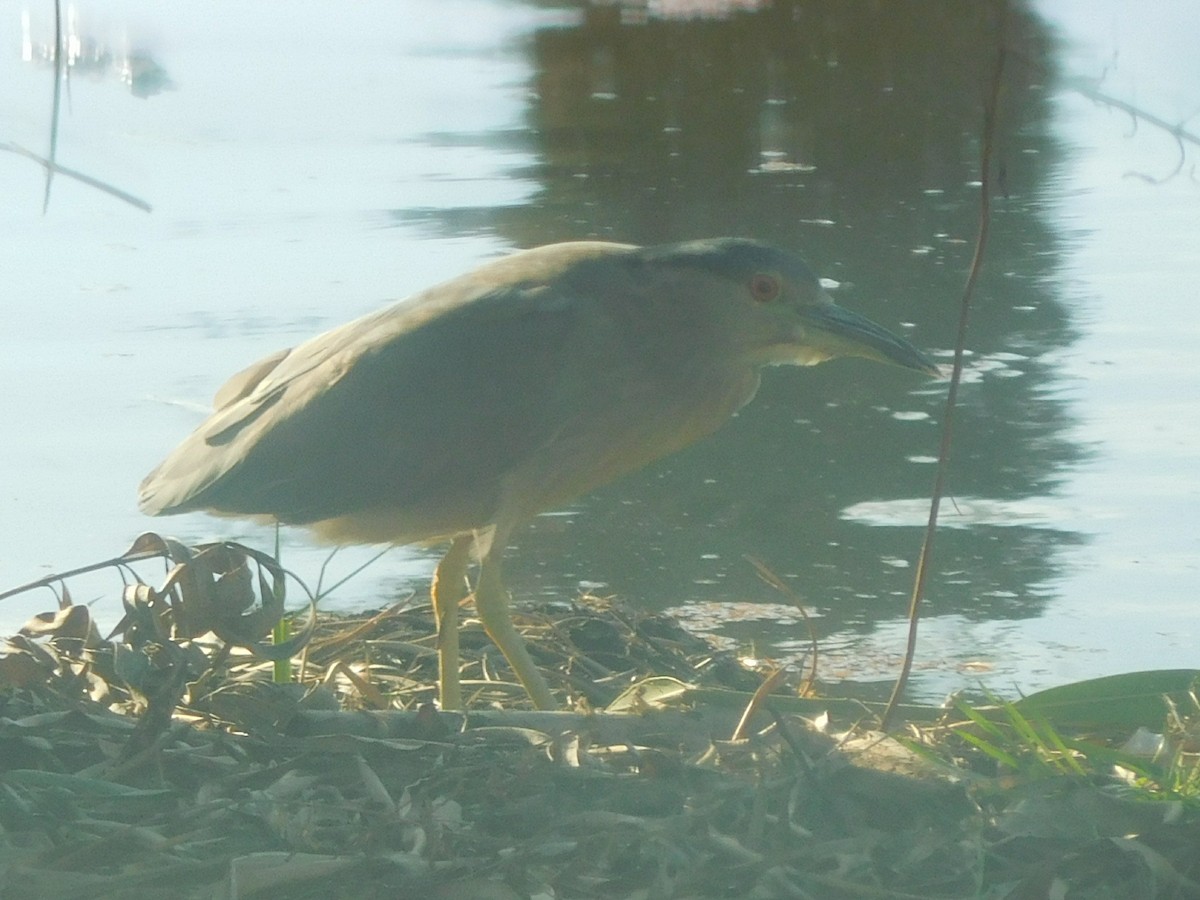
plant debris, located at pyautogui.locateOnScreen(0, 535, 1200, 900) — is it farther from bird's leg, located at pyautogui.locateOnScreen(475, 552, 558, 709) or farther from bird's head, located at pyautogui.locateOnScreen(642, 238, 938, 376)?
bird's head, located at pyautogui.locateOnScreen(642, 238, 938, 376)

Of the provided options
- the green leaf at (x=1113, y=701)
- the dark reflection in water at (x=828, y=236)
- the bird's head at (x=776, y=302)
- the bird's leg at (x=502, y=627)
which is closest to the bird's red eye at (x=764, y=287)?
the bird's head at (x=776, y=302)

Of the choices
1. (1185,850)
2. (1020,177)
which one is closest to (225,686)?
(1185,850)

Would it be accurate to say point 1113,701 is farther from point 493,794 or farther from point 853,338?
point 493,794

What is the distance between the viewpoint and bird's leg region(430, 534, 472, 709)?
9.62 feet

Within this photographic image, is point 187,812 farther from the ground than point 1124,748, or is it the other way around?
point 187,812

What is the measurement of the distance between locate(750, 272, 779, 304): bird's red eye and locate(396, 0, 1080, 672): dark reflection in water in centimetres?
50

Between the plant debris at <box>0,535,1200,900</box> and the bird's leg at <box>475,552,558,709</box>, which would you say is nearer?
the plant debris at <box>0,535,1200,900</box>

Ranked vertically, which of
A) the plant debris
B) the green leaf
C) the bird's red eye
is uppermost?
the bird's red eye

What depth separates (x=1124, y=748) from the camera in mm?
2688

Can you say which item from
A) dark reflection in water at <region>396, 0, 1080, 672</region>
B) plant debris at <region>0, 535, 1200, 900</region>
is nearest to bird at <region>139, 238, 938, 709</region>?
plant debris at <region>0, 535, 1200, 900</region>

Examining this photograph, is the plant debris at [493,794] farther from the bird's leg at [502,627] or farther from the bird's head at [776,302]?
the bird's head at [776,302]

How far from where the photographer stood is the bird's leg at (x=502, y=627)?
291 centimetres

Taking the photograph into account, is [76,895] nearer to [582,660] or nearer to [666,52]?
[582,660]

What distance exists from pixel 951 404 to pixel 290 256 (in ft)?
11.1
